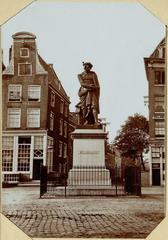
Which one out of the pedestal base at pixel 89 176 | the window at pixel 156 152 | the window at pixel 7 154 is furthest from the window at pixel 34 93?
the window at pixel 156 152

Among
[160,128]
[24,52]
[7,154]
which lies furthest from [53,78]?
[160,128]

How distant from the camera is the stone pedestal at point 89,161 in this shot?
3123 millimetres

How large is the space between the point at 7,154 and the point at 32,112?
376mm

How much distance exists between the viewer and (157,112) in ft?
10.2

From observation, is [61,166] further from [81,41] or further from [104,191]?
[81,41]

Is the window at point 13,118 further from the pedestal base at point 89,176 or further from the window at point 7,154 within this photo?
the pedestal base at point 89,176

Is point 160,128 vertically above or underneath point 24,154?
above

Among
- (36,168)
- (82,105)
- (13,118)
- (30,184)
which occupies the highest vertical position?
(82,105)

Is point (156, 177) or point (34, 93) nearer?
point (156, 177)

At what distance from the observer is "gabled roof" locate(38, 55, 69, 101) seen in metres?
3.17

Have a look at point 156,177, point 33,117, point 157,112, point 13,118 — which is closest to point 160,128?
point 157,112

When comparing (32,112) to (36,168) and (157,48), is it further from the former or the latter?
(157,48)

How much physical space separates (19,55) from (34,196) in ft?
3.59

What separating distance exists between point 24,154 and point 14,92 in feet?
1.60
